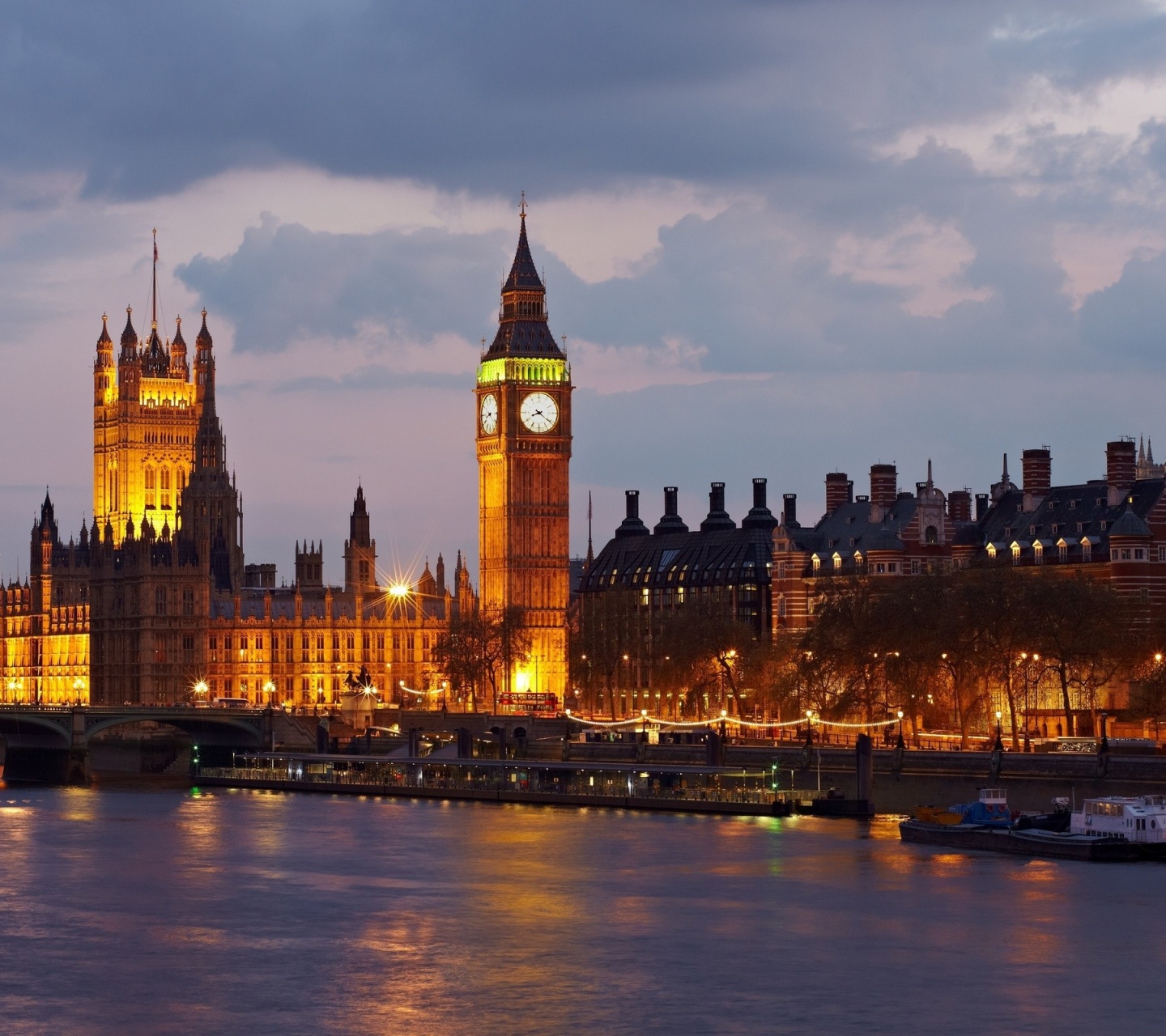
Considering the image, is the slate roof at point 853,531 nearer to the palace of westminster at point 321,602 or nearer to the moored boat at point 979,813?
the palace of westminster at point 321,602

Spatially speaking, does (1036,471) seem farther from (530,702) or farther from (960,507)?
(530,702)

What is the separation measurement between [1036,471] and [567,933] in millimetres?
63322

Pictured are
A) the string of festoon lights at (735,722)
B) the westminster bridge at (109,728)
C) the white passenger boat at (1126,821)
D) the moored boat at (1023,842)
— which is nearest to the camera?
the moored boat at (1023,842)

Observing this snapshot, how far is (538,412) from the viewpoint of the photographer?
172 meters

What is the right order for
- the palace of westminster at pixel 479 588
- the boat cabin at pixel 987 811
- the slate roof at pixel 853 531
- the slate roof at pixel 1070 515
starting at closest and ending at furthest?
the boat cabin at pixel 987 811 < the slate roof at pixel 1070 515 < the slate roof at pixel 853 531 < the palace of westminster at pixel 479 588

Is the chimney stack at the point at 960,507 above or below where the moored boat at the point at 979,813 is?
above

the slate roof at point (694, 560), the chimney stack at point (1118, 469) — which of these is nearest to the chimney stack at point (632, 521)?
the slate roof at point (694, 560)

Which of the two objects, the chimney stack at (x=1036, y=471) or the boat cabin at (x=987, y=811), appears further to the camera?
the chimney stack at (x=1036, y=471)

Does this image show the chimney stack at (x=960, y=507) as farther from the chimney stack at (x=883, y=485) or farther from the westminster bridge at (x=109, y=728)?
the westminster bridge at (x=109, y=728)

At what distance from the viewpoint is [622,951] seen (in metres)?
67.0


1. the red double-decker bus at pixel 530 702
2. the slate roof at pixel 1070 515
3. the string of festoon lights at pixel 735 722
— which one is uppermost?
the slate roof at pixel 1070 515

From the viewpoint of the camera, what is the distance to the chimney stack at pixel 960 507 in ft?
445

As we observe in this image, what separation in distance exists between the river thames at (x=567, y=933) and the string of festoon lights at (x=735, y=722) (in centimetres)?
1803

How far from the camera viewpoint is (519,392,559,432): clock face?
171125mm
